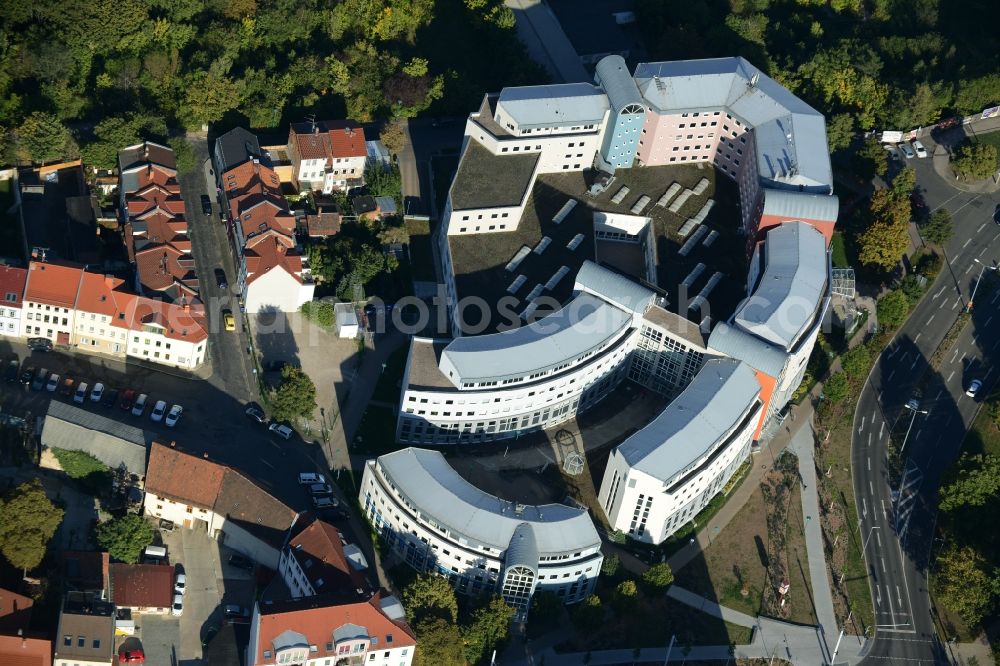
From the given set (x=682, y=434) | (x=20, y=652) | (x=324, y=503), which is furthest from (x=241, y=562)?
(x=682, y=434)

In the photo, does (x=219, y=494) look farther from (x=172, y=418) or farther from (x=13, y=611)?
(x=13, y=611)

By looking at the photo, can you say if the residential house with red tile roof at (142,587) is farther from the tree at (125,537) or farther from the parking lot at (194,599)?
the parking lot at (194,599)

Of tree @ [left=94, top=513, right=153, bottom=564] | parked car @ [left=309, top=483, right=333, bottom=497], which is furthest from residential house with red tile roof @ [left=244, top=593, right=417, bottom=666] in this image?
parked car @ [left=309, top=483, right=333, bottom=497]

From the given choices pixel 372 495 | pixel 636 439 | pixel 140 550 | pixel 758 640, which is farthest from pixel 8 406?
pixel 758 640

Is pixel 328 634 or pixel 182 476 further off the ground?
pixel 182 476

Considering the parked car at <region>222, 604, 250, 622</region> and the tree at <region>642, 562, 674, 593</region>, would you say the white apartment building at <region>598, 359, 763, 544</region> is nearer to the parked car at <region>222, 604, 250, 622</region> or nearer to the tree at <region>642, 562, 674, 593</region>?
the tree at <region>642, 562, 674, 593</region>

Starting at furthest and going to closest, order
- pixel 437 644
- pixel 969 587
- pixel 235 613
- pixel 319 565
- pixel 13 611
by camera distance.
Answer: pixel 969 587, pixel 235 613, pixel 319 565, pixel 437 644, pixel 13 611

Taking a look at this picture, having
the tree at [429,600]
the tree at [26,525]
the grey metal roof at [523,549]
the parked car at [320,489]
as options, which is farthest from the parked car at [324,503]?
the tree at [26,525]
